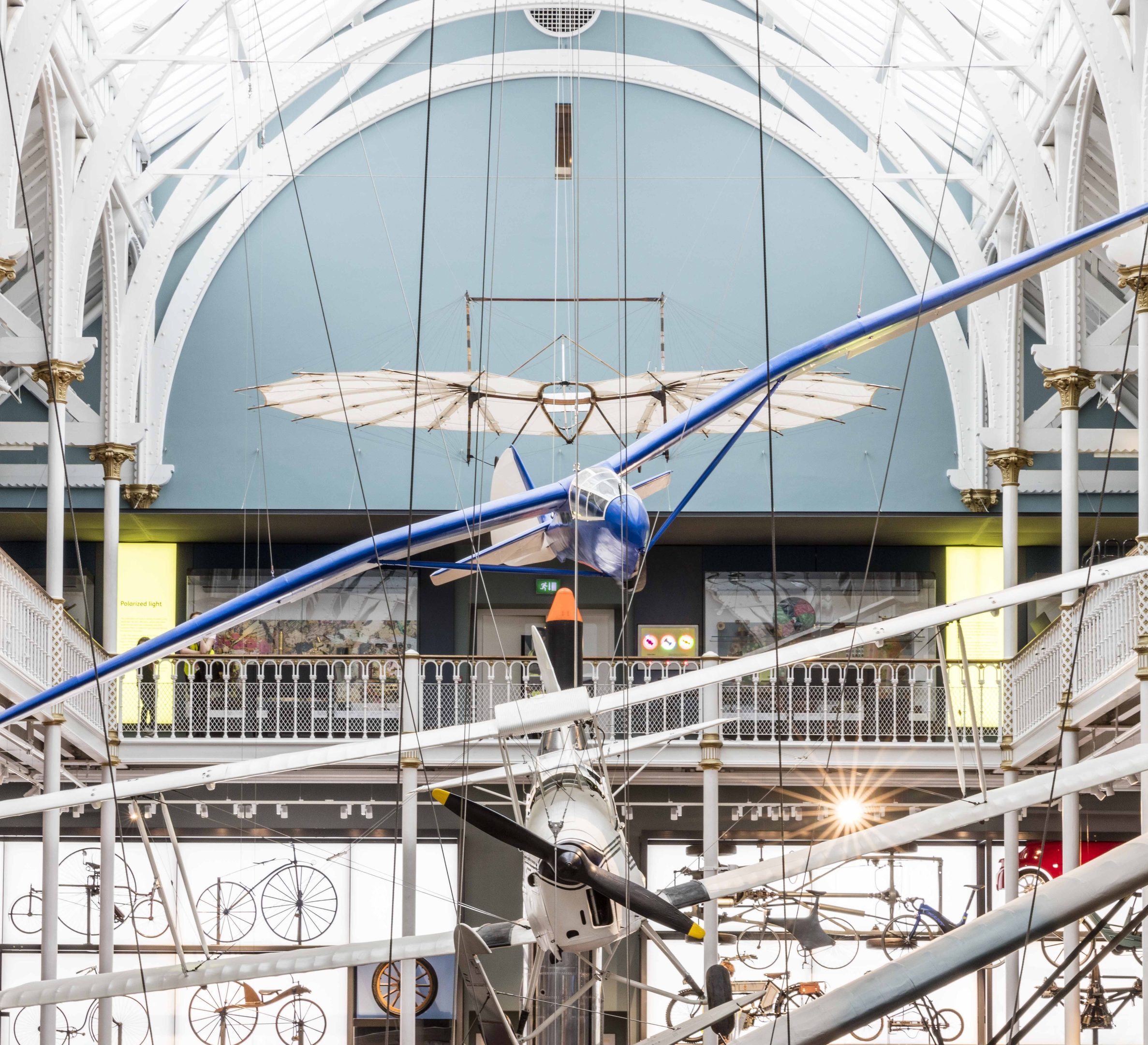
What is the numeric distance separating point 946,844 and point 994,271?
39.8ft

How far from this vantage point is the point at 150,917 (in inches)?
690

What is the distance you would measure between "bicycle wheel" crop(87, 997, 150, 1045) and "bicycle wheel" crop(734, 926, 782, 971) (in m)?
7.50

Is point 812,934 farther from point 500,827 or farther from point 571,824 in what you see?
point 500,827

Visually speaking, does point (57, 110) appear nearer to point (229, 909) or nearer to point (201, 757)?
point (201, 757)

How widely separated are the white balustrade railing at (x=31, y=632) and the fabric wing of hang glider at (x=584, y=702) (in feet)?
10.4

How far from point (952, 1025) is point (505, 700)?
7.00m

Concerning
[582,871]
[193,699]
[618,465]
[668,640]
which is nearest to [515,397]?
[618,465]

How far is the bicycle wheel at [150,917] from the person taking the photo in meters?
17.4

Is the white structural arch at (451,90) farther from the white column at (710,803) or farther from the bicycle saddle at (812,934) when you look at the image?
the bicycle saddle at (812,934)

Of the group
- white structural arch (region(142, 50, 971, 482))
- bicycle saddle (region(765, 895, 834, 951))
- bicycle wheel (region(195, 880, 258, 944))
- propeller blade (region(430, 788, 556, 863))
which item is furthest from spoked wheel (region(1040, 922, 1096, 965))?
propeller blade (region(430, 788, 556, 863))

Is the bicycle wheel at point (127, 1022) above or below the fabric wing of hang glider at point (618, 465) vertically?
below

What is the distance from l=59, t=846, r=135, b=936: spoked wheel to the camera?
17.4 metres

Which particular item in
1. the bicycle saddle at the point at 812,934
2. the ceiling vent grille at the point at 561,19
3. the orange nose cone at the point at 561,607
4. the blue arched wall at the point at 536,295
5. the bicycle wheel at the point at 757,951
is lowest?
the bicycle wheel at the point at 757,951

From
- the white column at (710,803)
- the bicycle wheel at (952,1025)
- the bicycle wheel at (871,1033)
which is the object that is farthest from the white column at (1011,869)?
the white column at (710,803)
